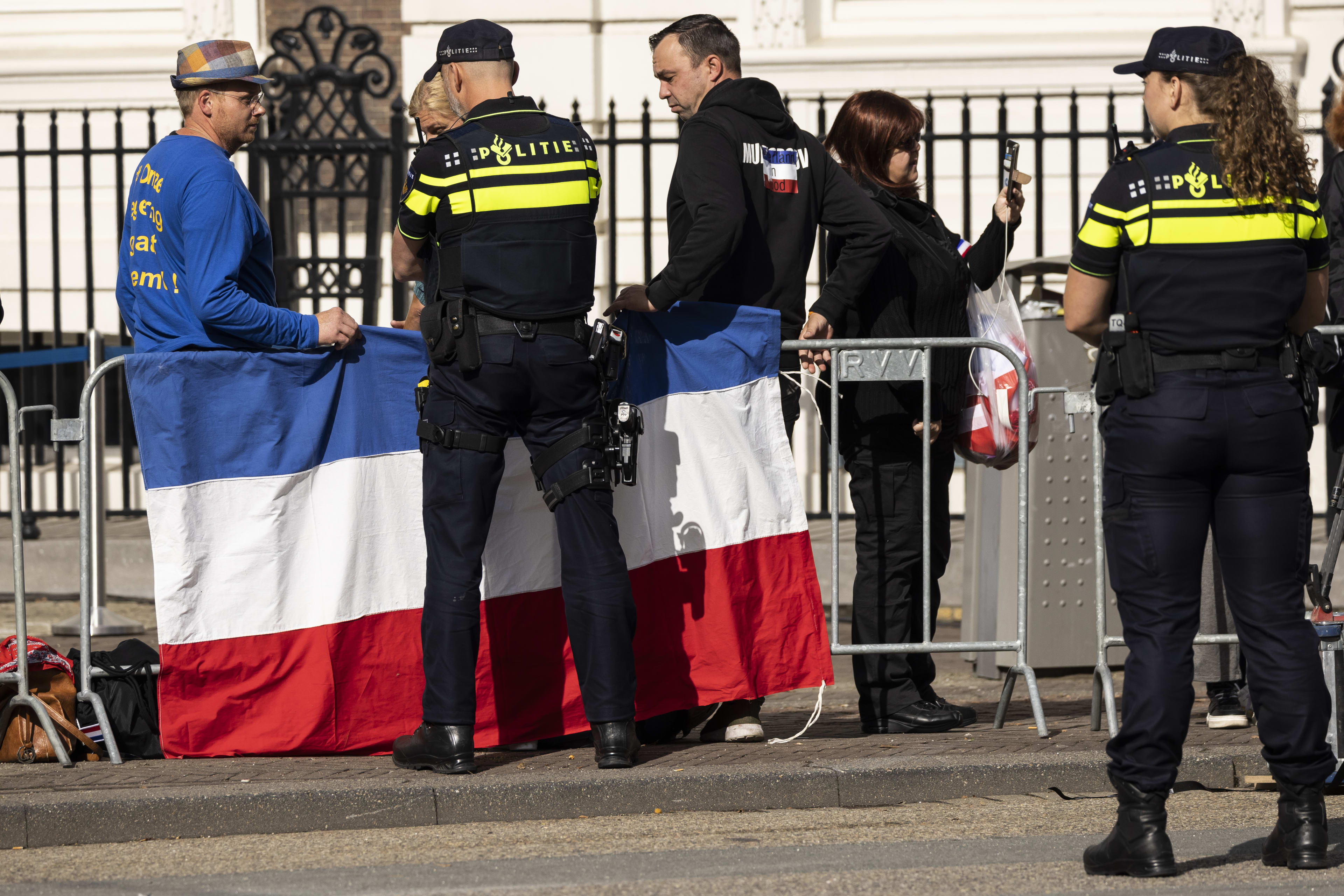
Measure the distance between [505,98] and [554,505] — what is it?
115 cm

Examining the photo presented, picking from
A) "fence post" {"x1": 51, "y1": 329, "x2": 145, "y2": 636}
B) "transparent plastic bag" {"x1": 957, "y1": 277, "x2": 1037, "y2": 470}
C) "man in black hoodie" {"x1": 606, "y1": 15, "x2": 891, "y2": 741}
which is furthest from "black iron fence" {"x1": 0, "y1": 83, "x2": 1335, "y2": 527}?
"man in black hoodie" {"x1": 606, "y1": 15, "x2": 891, "y2": 741}

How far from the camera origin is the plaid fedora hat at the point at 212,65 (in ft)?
18.0

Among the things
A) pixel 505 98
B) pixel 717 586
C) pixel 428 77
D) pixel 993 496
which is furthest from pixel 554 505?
pixel 993 496

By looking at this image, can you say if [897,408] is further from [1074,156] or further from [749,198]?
[1074,156]

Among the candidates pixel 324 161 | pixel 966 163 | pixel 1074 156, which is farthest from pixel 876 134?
pixel 324 161

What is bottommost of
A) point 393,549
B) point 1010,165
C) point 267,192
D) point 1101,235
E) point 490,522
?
point 393,549

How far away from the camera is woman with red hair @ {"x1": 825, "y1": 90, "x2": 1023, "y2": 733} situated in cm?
579

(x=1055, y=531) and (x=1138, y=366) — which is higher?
(x=1138, y=366)

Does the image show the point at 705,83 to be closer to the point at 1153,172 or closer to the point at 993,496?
the point at 1153,172

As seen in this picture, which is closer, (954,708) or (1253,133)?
(1253,133)

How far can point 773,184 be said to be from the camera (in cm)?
555

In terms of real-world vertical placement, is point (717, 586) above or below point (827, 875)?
above

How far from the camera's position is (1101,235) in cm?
423

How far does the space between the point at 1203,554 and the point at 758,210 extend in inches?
73.5
